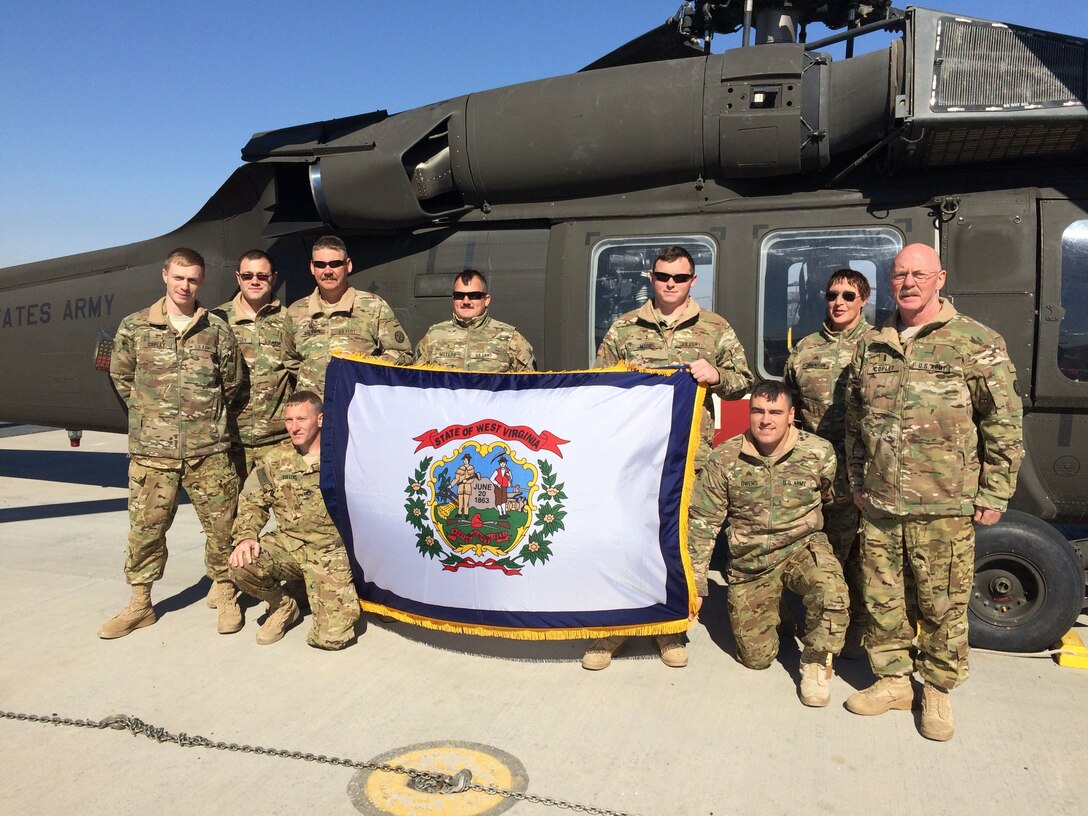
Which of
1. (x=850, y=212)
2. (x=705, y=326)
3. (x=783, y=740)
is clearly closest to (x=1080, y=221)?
(x=850, y=212)

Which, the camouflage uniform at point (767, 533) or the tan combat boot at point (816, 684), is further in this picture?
the camouflage uniform at point (767, 533)

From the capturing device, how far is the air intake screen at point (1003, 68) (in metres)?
4.18

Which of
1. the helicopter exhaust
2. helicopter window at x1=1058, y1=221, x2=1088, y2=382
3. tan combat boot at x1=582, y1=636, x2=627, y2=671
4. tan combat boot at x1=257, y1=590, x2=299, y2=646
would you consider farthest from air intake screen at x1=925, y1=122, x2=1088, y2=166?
tan combat boot at x1=257, y1=590, x2=299, y2=646

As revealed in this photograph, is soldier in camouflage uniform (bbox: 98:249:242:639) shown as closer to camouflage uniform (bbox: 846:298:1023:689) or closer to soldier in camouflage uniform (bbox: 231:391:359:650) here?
soldier in camouflage uniform (bbox: 231:391:359:650)

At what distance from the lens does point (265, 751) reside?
3186 millimetres

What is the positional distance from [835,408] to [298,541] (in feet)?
9.36

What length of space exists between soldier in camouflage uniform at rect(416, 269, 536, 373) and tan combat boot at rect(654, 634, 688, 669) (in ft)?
5.52

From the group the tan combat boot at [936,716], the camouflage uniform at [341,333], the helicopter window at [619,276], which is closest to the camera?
the tan combat boot at [936,716]

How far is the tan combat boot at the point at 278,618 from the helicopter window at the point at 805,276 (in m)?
2.98

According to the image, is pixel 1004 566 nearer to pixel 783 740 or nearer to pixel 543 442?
pixel 783 740

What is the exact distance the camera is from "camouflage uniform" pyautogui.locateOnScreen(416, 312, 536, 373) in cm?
464

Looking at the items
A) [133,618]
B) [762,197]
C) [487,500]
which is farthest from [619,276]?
[133,618]

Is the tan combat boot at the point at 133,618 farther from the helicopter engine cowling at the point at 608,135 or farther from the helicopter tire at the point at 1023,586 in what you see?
the helicopter tire at the point at 1023,586

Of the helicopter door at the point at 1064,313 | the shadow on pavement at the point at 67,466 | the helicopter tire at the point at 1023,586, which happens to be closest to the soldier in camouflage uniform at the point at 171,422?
the helicopter tire at the point at 1023,586
